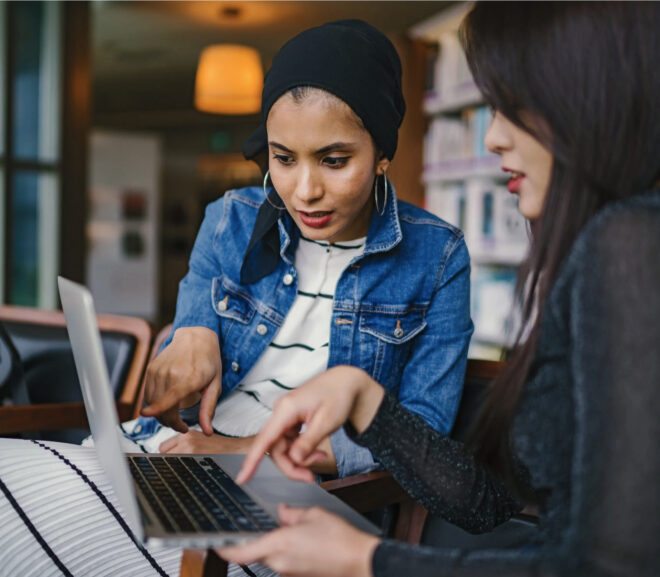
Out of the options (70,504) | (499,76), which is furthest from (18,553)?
(499,76)

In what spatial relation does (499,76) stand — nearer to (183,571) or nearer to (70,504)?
(183,571)

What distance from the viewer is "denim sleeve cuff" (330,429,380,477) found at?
1177mm

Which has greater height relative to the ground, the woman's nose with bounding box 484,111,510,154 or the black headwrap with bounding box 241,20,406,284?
the black headwrap with bounding box 241,20,406,284

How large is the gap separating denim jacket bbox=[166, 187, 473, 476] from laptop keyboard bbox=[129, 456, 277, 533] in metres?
0.32

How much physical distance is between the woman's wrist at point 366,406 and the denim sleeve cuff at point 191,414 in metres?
0.50

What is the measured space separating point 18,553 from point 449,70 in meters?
3.59

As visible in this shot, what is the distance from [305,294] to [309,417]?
58 centimetres

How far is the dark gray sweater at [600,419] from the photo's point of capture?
581mm

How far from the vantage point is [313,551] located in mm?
671

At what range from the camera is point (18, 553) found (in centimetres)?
89

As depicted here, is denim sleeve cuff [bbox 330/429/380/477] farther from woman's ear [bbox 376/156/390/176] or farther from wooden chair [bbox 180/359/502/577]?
woman's ear [bbox 376/156/390/176]

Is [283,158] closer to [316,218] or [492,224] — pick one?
[316,218]

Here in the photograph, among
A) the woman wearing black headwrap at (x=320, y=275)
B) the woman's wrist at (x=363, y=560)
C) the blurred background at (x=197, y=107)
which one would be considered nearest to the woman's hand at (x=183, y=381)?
the woman wearing black headwrap at (x=320, y=275)

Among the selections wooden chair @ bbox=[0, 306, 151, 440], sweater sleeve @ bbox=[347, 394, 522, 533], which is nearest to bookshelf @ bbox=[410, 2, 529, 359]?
wooden chair @ bbox=[0, 306, 151, 440]
